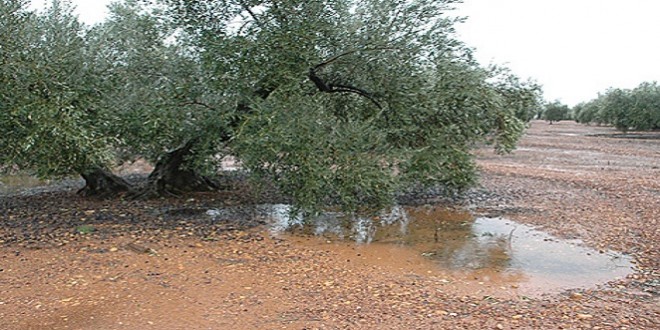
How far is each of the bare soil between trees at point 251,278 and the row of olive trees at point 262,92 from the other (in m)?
1.16

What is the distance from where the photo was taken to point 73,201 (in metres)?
11.6

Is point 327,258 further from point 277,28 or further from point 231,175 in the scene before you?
point 231,175

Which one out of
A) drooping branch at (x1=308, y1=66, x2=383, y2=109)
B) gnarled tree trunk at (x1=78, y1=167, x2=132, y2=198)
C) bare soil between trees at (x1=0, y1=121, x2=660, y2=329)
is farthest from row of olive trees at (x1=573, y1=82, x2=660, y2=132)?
gnarled tree trunk at (x1=78, y1=167, x2=132, y2=198)

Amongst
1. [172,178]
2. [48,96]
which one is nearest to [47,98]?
[48,96]

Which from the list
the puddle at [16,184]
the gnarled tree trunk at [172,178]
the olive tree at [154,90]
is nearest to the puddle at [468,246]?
the olive tree at [154,90]

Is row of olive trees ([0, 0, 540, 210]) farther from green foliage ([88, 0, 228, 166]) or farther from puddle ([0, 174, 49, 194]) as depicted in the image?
puddle ([0, 174, 49, 194])

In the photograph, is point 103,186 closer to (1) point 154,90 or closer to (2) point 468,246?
(1) point 154,90

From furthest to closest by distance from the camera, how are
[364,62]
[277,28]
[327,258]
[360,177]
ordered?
1. [364,62]
2. [277,28]
3. [360,177]
4. [327,258]

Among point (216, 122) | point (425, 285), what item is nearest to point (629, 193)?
point (425, 285)

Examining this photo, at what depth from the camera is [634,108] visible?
41.8m

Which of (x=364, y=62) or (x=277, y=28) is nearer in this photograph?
(x=277, y=28)

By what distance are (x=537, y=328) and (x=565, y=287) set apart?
173 centimetres

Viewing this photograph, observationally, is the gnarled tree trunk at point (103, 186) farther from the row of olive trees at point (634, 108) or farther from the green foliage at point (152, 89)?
the row of olive trees at point (634, 108)

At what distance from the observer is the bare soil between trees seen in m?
5.36
